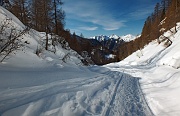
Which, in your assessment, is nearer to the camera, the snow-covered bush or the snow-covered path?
the snow-covered path

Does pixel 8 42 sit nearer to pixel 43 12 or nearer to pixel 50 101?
pixel 50 101

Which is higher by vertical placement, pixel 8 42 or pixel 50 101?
pixel 8 42

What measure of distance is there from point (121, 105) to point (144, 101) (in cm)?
150

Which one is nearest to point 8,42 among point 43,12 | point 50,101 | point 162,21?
point 50,101

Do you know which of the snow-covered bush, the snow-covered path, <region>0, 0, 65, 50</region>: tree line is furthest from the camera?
<region>0, 0, 65, 50</region>: tree line

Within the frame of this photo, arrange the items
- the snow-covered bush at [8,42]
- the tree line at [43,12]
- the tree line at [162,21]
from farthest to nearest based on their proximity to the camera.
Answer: the tree line at [162,21] → the tree line at [43,12] → the snow-covered bush at [8,42]

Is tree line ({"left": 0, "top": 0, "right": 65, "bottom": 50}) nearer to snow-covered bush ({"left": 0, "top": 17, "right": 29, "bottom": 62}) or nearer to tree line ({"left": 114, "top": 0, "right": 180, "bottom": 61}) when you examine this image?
snow-covered bush ({"left": 0, "top": 17, "right": 29, "bottom": 62})

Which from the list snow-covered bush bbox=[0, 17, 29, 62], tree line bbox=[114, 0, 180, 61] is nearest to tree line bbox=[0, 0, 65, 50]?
snow-covered bush bbox=[0, 17, 29, 62]

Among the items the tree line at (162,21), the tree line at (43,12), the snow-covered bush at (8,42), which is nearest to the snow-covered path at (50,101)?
the snow-covered bush at (8,42)

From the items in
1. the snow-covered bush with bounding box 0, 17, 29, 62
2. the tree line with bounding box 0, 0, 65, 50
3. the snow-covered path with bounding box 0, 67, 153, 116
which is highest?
the tree line with bounding box 0, 0, 65, 50

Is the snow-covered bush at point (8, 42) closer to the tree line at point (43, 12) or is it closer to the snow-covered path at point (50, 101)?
the snow-covered path at point (50, 101)

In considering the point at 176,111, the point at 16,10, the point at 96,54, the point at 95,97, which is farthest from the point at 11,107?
the point at 96,54

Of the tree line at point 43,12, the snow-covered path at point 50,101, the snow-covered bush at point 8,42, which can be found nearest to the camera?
the snow-covered path at point 50,101

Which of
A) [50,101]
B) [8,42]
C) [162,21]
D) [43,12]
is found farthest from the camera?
[162,21]
